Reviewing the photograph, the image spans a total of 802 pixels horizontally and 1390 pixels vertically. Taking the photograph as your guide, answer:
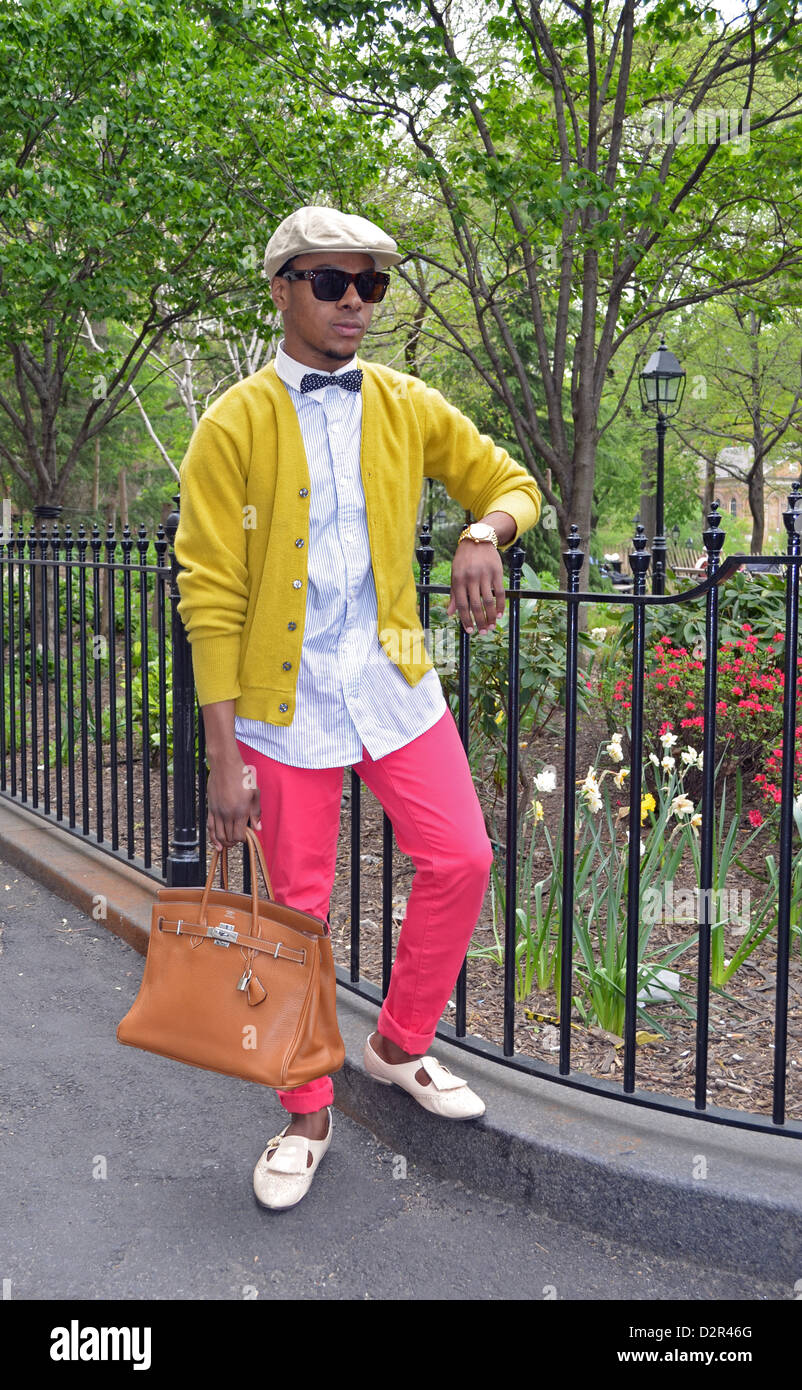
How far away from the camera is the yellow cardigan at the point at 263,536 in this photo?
8.39 feet

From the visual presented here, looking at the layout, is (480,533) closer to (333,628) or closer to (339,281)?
(333,628)

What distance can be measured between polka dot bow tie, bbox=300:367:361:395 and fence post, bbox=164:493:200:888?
136cm

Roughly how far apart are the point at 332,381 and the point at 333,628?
0.54 metres

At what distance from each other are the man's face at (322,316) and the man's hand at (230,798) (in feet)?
2.90

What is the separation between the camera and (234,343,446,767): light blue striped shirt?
2.64m

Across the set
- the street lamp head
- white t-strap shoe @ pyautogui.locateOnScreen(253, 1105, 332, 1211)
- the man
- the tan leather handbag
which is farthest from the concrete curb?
the street lamp head

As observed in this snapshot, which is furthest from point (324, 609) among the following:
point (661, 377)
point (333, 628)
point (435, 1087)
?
point (661, 377)

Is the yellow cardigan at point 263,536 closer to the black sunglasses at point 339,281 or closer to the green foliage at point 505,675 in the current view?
the black sunglasses at point 339,281

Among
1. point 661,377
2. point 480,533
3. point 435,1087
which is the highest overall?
point 661,377

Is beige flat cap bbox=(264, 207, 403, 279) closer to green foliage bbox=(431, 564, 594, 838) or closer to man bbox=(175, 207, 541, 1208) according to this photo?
man bbox=(175, 207, 541, 1208)

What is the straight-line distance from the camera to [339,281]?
2.51m

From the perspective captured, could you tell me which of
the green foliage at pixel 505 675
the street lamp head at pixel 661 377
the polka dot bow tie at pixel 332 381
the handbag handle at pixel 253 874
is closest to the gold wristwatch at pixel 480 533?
the polka dot bow tie at pixel 332 381

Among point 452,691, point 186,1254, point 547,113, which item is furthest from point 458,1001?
point 547,113
